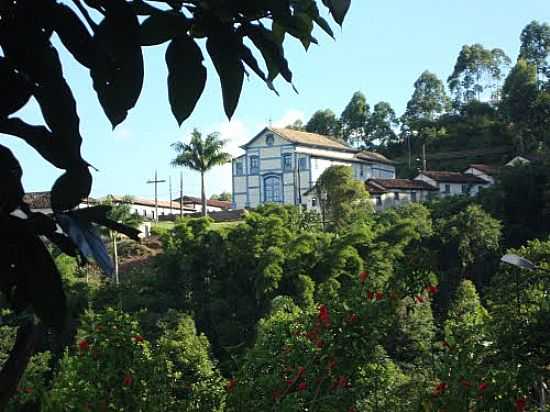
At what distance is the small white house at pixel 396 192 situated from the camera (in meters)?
23.8

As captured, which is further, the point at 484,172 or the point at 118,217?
the point at 484,172

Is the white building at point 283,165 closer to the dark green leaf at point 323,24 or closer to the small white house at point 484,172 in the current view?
the small white house at point 484,172

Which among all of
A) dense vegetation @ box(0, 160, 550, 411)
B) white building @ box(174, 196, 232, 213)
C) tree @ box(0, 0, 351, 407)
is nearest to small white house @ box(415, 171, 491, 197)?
white building @ box(174, 196, 232, 213)

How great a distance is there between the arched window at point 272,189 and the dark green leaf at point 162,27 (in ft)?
83.9

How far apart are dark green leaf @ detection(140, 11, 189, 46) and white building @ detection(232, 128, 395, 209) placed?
79.6ft

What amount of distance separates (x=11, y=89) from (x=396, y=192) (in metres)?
24.4

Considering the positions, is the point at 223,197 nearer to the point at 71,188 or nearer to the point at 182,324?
the point at 182,324

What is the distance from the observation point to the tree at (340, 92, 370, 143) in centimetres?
3475

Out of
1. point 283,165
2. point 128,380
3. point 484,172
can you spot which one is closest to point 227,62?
point 128,380

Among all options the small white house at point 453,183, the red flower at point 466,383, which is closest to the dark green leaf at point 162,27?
the red flower at point 466,383

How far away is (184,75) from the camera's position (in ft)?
1.66

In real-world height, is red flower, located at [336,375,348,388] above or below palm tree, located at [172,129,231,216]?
below

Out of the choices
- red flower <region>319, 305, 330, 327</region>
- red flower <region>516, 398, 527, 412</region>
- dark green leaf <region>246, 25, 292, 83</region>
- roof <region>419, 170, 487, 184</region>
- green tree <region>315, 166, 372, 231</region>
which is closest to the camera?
dark green leaf <region>246, 25, 292, 83</region>

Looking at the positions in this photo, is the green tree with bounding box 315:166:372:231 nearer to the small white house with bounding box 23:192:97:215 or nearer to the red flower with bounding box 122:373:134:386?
the red flower with bounding box 122:373:134:386
